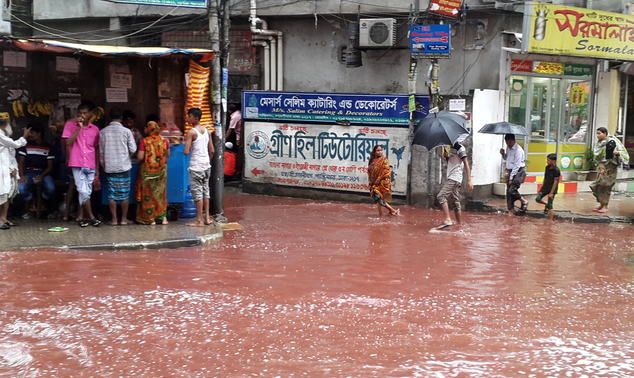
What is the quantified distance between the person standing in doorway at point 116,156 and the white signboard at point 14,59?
196cm

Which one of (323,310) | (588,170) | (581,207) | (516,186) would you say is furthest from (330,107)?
(323,310)

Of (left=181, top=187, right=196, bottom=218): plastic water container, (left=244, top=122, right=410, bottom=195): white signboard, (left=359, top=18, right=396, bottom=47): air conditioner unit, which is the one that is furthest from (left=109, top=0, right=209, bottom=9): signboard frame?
(left=359, top=18, right=396, bottom=47): air conditioner unit

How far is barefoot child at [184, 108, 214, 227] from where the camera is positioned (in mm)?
10047

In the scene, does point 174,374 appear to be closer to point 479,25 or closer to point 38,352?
point 38,352

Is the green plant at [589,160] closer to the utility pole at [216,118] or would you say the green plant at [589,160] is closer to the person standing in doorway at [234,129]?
the person standing in doorway at [234,129]

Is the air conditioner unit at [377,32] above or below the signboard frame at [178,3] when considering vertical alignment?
above

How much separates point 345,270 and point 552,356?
127 inches

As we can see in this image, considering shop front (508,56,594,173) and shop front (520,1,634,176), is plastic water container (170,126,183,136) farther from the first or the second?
shop front (508,56,594,173)

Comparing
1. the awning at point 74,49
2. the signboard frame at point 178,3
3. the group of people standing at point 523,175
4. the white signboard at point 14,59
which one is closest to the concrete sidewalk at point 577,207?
the group of people standing at point 523,175

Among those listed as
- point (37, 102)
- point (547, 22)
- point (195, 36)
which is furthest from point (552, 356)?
point (195, 36)

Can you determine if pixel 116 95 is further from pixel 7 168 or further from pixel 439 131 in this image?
pixel 439 131

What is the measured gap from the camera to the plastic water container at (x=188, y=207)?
11016 millimetres

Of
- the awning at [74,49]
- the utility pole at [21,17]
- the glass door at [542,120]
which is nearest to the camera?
the awning at [74,49]

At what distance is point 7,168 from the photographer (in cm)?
934
